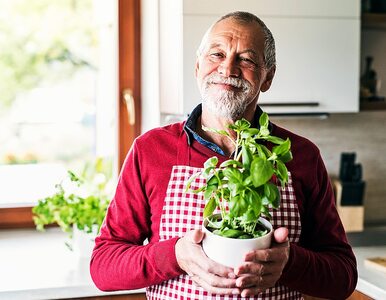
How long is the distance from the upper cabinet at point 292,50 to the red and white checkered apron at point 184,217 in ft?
2.64

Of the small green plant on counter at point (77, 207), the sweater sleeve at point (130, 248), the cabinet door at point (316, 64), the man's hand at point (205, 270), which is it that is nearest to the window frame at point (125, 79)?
the small green plant on counter at point (77, 207)

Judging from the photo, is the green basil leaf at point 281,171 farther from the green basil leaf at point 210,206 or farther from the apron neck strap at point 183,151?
the apron neck strap at point 183,151

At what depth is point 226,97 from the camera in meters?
1.40

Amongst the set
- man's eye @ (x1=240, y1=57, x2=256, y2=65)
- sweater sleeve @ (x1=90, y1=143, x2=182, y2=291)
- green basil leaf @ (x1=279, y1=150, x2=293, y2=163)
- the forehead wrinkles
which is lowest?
sweater sleeve @ (x1=90, y1=143, x2=182, y2=291)

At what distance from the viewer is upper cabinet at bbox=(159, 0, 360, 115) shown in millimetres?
2221

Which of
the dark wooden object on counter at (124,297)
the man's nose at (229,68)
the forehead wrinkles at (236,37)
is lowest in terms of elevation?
the dark wooden object on counter at (124,297)

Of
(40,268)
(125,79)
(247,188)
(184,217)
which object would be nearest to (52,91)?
(125,79)

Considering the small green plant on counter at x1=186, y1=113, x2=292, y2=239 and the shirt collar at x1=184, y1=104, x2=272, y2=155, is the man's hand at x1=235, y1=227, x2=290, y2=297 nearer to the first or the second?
the small green plant on counter at x1=186, y1=113, x2=292, y2=239

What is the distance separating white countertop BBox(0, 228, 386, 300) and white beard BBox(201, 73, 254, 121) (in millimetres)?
797

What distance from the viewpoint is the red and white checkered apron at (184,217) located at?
1.41m

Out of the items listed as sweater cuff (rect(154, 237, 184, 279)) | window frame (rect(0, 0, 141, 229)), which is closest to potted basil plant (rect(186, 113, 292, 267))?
sweater cuff (rect(154, 237, 184, 279))

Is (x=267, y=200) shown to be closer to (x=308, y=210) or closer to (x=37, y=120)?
(x=308, y=210)

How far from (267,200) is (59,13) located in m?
1.83

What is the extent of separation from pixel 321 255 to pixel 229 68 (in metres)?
0.47
